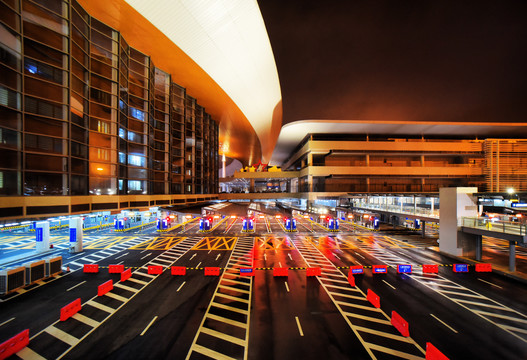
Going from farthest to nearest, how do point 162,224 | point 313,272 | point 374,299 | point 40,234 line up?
point 162,224, point 40,234, point 313,272, point 374,299

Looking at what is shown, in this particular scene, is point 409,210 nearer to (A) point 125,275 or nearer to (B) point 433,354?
(B) point 433,354

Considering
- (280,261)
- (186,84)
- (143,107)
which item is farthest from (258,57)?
(280,261)

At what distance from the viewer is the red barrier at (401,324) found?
1019cm

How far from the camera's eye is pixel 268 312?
12.4 m

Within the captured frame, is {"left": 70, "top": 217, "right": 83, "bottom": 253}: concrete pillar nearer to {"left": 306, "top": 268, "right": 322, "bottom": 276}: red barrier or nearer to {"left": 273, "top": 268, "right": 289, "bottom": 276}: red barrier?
{"left": 273, "top": 268, "right": 289, "bottom": 276}: red barrier

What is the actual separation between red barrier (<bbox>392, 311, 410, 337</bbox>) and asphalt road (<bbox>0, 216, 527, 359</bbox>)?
0.27 meters

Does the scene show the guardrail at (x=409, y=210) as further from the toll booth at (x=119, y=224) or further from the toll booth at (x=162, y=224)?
the toll booth at (x=119, y=224)

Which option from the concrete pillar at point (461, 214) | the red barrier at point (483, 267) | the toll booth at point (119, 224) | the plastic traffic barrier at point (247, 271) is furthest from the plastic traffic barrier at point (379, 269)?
the toll booth at point (119, 224)

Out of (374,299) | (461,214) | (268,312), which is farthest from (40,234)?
(461,214)

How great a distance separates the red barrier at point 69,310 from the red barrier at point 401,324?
57.6 feet

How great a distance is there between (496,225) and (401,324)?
16.7 meters

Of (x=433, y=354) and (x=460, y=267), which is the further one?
(x=460, y=267)

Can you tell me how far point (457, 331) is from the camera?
10.7 metres

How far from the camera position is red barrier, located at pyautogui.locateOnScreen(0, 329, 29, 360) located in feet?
28.9
